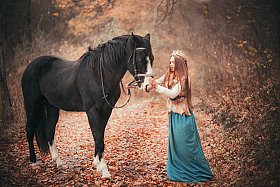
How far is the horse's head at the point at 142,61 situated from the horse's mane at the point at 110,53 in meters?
0.11

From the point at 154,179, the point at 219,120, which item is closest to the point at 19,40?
the point at 154,179

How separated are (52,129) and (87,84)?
4.04ft

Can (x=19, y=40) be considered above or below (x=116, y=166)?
above

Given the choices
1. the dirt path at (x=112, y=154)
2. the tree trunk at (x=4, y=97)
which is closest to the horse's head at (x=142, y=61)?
the dirt path at (x=112, y=154)

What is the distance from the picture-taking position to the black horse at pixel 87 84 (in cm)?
309

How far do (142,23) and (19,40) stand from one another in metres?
4.62

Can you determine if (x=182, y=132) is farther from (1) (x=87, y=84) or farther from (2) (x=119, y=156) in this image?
(2) (x=119, y=156)

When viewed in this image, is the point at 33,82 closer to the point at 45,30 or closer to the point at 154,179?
the point at 154,179

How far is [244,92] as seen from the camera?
194 inches

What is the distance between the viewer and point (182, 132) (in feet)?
10.4

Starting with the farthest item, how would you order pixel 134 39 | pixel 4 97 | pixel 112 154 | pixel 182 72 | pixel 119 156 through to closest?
pixel 4 97 → pixel 112 154 → pixel 119 156 → pixel 182 72 → pixel 134 39

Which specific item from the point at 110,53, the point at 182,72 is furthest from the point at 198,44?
the point at 110,53

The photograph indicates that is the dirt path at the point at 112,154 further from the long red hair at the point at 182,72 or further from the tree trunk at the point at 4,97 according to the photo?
the long red hair at the point at 182,72

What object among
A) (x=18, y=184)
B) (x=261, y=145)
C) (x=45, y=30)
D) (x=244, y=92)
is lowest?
(x=18, y=184)
